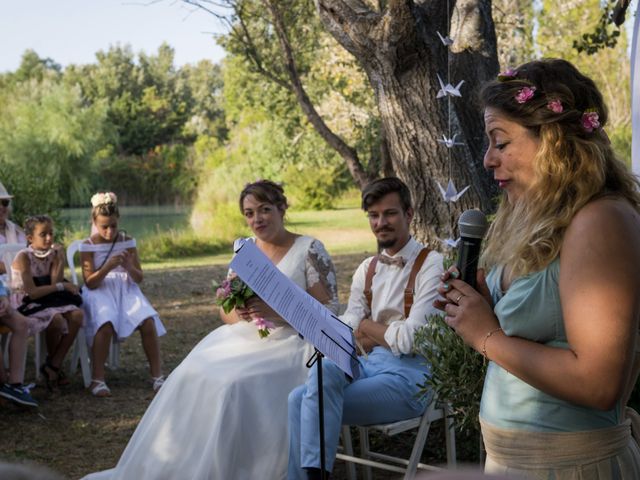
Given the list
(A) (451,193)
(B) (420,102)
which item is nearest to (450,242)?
(A) (451,193)

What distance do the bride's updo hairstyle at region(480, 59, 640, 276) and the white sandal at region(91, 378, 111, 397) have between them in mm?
5534

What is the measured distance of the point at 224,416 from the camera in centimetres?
450

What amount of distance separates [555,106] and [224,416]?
9.93 ft

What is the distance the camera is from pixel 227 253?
19.8m

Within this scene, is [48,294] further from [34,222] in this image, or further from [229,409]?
[229,409]

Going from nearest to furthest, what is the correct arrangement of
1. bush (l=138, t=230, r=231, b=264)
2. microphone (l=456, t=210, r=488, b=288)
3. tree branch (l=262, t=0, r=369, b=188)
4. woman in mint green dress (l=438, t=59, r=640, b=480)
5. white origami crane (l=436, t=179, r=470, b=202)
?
woman in mint green dress (l=438, t=59, r=640, b=480)
microphone (l=456, t=210, r=488, b=288)
white origami crane (l=436, t=179, r=470, b=202)
tree branch (l=262, t=0, r=369, b=188)
bush (l=138, t=230, r=231, b=264)

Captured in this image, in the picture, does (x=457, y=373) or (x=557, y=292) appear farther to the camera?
(x=457, y=373)

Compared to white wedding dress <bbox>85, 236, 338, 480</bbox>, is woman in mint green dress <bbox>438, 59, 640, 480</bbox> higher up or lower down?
higher up

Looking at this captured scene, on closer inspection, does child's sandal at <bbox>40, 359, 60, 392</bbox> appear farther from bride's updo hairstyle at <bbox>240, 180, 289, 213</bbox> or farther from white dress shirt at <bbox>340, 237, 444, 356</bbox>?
white dress shirt at <bbox>340, 237, 444, 356</bbox>

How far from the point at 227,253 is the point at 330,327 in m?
16.9

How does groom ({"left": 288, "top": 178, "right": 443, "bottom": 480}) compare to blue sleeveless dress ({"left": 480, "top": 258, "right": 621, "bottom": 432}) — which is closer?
blue sleeveless dress ({"left": 480, "top": 258, "right": 621, "bottom": 432})

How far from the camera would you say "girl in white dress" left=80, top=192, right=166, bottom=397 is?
7254mm

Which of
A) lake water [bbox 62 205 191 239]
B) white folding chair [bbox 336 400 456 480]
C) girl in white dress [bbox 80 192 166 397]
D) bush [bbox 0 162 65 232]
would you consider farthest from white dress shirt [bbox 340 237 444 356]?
lake water [bbox 62 205 191 239]

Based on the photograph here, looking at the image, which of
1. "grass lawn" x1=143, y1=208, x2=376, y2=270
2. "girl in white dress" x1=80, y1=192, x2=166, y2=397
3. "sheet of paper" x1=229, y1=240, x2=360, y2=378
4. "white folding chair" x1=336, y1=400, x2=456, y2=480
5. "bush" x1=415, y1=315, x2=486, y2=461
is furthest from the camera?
"grass lawn" x1=143, y1=208, x2=376, y2=270
